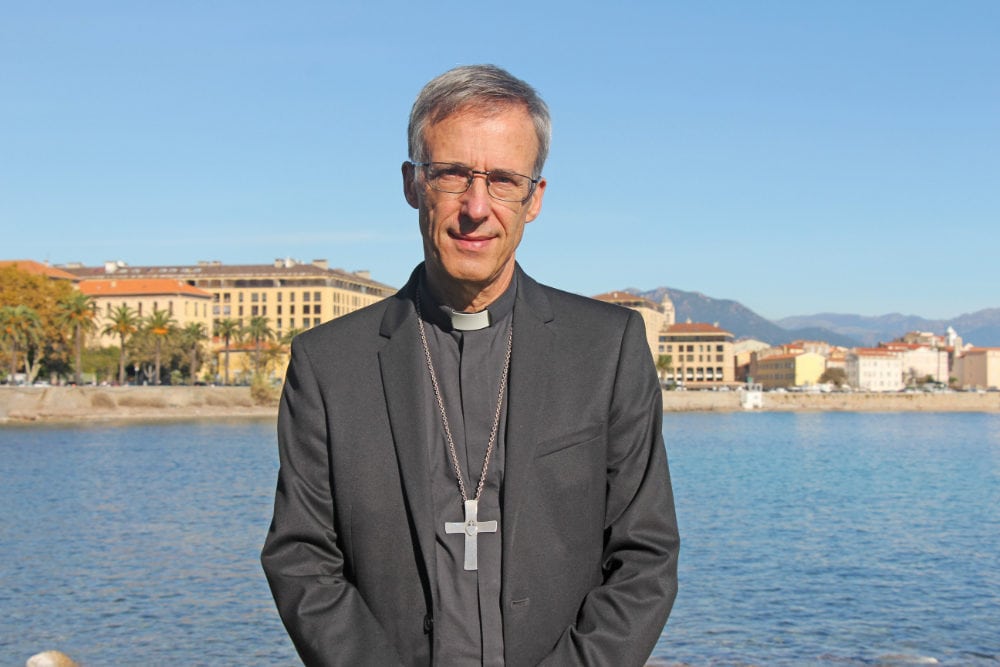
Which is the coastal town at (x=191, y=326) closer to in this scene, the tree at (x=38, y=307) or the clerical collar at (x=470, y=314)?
the tree at (x=38, y=307)

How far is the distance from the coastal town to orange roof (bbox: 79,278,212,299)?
11 centimetres

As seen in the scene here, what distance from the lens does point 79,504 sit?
35312mm

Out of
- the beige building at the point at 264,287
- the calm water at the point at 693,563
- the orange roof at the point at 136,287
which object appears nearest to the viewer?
the calm water at the point at 693,563

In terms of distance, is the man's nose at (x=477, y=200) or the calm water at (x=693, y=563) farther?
the calm water at (x=693, y=563)

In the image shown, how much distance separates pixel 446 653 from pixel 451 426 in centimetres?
54

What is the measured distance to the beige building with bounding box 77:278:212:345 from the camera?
436 ft

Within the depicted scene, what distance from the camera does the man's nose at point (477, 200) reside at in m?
2.80

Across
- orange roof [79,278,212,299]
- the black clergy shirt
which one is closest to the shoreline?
orange roof [79,278,212,299]

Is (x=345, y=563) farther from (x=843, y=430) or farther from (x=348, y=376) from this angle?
(x=843, y=430)

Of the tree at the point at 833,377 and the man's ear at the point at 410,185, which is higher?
the tree at the point at 833,377

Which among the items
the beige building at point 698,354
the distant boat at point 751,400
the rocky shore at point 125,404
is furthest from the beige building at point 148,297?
the beige building at point 698,354

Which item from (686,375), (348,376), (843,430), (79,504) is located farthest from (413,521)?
(686,375)

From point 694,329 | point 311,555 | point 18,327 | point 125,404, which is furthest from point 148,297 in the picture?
point 311,555

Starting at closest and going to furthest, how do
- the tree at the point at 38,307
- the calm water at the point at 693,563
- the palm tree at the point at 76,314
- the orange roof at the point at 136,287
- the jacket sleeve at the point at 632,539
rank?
the jacket sleeve at the point at 632,539
the calm water at the point at 693,563
the palm tree at the point at 76,314
the tree at the point at 38,307
the orange roof at the point at 136,287
